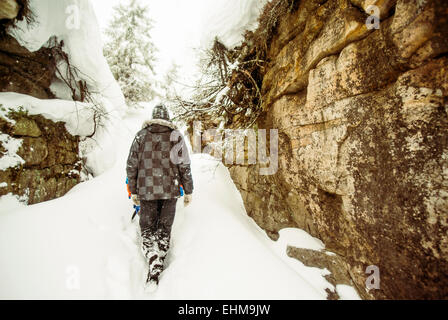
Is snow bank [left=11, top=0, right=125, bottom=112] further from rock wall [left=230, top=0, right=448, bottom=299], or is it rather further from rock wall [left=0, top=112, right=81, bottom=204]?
rock wall [left=230, top=0, right=448, bottom=299]

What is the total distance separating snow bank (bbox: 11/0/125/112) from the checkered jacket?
12.3ft

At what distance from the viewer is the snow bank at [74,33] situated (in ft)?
11.7

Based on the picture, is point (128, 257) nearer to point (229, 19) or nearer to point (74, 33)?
point (229, 19)

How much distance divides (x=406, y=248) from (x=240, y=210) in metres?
2.47

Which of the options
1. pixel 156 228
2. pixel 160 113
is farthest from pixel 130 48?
pixel 156 228

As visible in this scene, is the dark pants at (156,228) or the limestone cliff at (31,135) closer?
the dark pants at (156,228)

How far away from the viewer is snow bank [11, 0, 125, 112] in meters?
3.57

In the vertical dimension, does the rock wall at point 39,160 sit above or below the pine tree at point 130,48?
below

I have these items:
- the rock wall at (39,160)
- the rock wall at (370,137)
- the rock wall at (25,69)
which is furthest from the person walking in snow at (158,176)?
the rock wall at (25,69)

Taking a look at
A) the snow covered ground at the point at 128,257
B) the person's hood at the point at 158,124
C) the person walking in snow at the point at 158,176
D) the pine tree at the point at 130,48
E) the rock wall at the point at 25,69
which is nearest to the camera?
the snow covered ground at the point at 128,257

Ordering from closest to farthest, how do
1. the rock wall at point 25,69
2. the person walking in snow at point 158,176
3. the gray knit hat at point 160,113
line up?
the person walking in snow at point 158,176 < the gray knit hat at point 160,113 < the rock wall at point 25,69

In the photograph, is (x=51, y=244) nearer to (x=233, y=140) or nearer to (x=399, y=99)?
(x=233, y=140)

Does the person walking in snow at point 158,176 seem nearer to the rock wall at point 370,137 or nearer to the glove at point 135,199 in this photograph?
the glove at point 135,199
